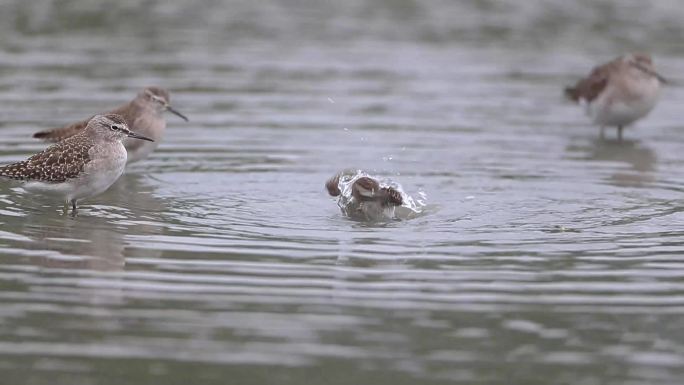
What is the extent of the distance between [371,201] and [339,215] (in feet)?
1.53

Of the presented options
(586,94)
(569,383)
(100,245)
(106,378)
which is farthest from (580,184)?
(106,378)

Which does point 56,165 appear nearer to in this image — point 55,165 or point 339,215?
point 55,165

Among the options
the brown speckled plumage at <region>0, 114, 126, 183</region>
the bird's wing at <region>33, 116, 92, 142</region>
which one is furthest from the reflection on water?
the bird's wing at <region>33, 116, 92, 142</region>

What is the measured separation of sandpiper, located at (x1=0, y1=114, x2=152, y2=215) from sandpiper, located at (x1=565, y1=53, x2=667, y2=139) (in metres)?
7.97

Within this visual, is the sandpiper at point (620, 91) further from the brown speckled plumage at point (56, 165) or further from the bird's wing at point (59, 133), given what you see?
the brown speckled plumage at point (56, 165)

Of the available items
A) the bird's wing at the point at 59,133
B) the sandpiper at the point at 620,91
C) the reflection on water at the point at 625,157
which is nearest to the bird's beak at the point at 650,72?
the sandpiper at the point at 620,91

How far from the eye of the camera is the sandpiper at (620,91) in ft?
60.0

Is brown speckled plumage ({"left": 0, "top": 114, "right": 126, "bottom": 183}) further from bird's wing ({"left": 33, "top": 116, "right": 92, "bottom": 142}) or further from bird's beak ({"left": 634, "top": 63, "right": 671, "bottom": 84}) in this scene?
bird's beak ({"left": 634, "top": 63, "right": 671, "bottom": 84})

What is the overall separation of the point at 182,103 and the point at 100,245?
868 centimetres

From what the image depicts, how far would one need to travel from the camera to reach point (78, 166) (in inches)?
489

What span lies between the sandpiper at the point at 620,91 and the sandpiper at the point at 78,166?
797 cm

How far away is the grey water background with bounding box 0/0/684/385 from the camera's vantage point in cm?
821

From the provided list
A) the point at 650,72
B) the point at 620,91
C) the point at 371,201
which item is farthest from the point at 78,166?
the point at 650,72

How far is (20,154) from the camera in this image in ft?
50.2
